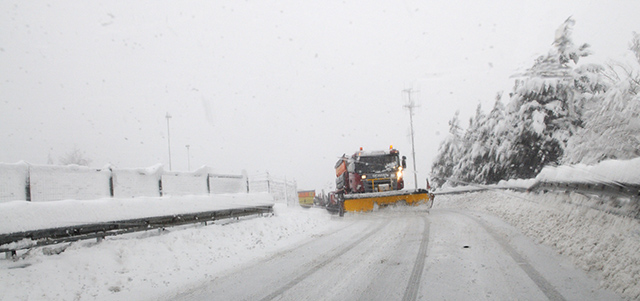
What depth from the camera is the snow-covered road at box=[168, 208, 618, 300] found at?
4.95 m

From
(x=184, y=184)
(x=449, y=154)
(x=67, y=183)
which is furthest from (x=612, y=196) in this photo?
(x=449, y=154)

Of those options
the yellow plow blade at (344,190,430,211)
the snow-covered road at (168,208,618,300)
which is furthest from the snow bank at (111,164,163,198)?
the yellow plow blade at (344,190,430,211)

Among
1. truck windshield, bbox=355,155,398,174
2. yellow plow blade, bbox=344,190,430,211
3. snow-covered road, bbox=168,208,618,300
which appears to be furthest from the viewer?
truck windshield, bbox=355,155,398,174

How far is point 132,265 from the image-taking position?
6.99 m

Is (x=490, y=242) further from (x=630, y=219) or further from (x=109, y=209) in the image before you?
(x=109, y=209)

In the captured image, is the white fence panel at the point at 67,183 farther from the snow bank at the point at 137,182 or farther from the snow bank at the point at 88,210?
the snow bank at the point at 88,210

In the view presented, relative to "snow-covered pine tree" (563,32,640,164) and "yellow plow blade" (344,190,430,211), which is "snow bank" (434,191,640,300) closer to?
"snow-covered pine tree" (563,32,640,164)

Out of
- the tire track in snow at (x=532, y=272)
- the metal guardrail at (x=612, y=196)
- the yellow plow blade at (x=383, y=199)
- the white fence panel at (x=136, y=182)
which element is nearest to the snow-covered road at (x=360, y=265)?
the tire track in snow at (x=532, y=272)

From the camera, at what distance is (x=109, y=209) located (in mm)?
7789

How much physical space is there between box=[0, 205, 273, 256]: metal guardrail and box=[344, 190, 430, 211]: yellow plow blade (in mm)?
8989

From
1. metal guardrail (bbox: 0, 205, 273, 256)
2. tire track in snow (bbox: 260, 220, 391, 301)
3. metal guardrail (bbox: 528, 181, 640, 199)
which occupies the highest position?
metal guardrail (bbox: 528, 181, 640, 199)

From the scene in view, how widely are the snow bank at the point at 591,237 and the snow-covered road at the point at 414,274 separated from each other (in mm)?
214

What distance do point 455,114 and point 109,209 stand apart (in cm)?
4301

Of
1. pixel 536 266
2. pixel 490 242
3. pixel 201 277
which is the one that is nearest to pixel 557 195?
pixel 490 242
